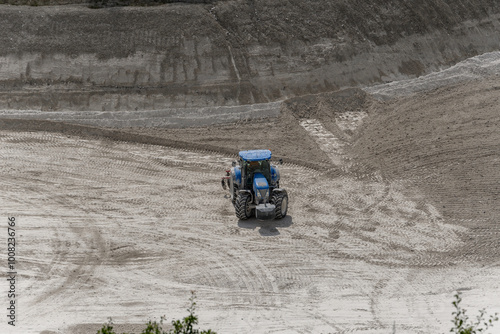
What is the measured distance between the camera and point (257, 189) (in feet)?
71.8

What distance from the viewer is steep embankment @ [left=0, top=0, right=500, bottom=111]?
104 ft

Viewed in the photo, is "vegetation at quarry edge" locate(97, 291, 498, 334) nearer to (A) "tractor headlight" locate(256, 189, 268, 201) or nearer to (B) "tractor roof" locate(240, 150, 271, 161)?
(A) "tractor headlight" locate(256, 189, 268, 201)

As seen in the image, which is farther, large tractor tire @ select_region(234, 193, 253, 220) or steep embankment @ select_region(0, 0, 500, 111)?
steep embankment @ select_region(0, 0, 500, 111)

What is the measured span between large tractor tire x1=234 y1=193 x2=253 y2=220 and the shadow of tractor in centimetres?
26

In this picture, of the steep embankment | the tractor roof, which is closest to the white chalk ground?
the tractor roof

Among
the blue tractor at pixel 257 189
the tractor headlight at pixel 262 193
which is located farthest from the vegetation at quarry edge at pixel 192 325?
the tractor headlight at pixel 262 193

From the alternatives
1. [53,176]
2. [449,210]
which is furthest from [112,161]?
[449,210]

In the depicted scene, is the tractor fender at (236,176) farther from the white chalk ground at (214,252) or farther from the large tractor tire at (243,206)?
the white chalk ground at (214,252)

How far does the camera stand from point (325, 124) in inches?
1198

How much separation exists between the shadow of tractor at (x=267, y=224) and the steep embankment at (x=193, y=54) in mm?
10168

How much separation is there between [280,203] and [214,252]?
2.81 metres

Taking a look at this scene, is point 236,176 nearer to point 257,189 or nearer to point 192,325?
point 257,189

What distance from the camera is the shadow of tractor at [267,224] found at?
865 inches

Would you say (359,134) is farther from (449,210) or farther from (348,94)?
(449,210)
